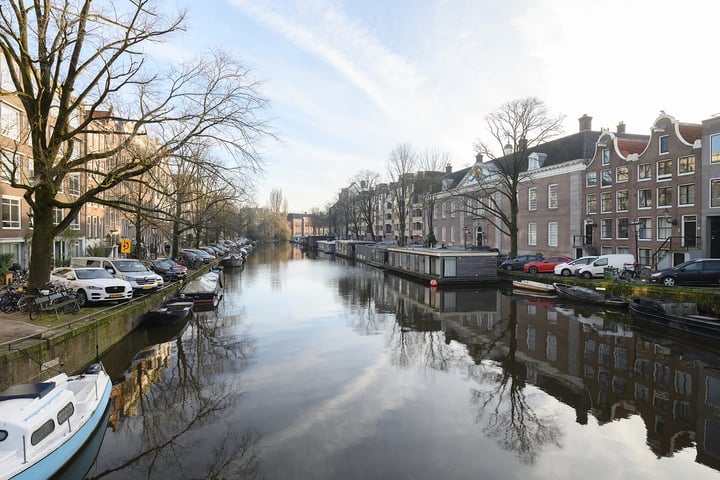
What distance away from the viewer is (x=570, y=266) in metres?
31.0

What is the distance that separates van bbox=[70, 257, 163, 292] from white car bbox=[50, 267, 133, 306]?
2.74 m

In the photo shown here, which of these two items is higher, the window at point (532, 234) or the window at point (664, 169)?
the window at point (664, 169)

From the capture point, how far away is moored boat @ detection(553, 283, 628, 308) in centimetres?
2416

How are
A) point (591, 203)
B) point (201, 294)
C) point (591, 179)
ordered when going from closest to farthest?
point (201, 294) < point (591, 203) < point (591, 179)

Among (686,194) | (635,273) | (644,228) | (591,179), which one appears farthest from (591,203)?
(635,273)

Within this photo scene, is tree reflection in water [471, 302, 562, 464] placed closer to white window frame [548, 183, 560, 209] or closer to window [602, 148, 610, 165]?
window [602, 148, 610, 165]

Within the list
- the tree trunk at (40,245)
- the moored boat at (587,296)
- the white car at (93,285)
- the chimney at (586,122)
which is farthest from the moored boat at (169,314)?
the chimney at (586,122)

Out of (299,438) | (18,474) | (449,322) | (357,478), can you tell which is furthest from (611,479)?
(449,322)

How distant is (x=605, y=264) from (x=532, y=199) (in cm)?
1852

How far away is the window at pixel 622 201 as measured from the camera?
34.8 meters

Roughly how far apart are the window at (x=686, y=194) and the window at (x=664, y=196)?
2.74 feet

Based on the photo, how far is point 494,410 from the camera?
1074cm

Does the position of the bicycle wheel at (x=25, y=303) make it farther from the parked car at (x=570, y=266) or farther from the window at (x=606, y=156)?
the window at (x=606, y=156)

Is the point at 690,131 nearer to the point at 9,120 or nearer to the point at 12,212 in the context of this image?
the point at 9,120
